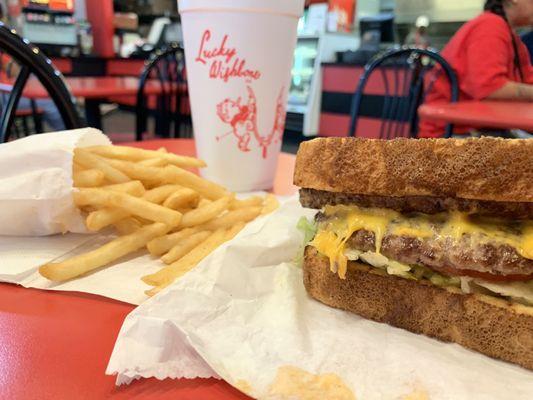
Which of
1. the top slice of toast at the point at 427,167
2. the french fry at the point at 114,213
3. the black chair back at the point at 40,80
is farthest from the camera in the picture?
the black chair back at the point at 40,80

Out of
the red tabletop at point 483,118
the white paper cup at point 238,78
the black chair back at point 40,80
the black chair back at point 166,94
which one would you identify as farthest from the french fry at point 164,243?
the black chair back at point 166,94

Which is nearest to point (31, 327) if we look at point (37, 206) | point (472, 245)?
point (37, 206)

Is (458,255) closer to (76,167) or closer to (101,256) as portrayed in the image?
(101,256)

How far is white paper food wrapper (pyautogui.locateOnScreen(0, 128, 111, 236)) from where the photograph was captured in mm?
1022

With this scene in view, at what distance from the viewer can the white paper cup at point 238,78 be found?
1.39 meters

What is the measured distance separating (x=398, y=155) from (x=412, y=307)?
0.96 feet

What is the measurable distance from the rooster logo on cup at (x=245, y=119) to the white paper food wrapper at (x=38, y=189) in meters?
0.52

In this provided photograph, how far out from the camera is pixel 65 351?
0.72m

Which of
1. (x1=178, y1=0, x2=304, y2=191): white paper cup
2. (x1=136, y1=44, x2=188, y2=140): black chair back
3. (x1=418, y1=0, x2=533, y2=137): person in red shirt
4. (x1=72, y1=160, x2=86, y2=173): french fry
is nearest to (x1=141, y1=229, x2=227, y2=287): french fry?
(x1=72, y1=160, x2=86, y2=173): french fry

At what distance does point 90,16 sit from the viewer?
37.4 feet

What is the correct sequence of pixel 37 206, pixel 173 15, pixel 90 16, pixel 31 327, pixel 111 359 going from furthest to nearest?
1. pixel 173 15
2. pixel 90 16
3. pixel 37 206
4. pixel 31 327
5. pixel 111 359

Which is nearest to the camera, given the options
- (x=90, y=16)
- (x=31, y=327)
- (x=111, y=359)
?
(x=111, y=359)

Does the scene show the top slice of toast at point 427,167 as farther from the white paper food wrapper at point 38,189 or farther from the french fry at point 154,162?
the white paper food wrapper at point 38,189

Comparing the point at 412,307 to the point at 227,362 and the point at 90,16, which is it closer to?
the point at 227,362
